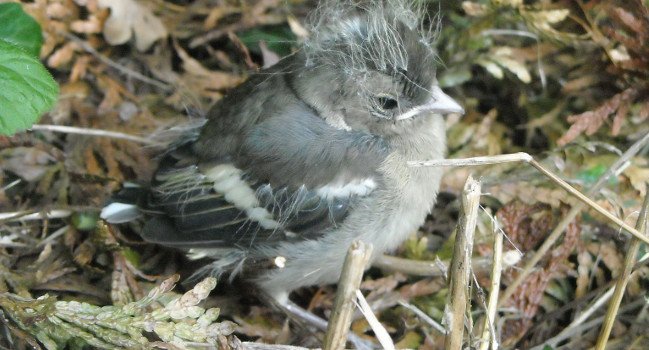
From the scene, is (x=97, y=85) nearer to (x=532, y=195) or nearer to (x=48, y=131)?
(x=48, y=131)

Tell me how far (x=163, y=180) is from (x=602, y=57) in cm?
156

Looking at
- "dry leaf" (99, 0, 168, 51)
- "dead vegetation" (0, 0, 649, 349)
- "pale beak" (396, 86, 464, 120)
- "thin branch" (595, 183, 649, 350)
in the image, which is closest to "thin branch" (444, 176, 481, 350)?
"dead vegetation" (0, 0, 649, 349)

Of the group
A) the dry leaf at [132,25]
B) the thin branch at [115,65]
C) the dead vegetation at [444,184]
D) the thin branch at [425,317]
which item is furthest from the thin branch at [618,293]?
the dry leaf at [132,25]

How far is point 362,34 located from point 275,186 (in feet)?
1.63

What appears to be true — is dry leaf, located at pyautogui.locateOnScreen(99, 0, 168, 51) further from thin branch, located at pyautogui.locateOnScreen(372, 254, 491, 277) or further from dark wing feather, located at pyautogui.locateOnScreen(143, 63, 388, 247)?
thin branch, located at pyautogui.locateOnScreen(372, 254, 491, 277)

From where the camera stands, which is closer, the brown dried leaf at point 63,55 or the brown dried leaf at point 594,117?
the brown dried leaf at point 594,117

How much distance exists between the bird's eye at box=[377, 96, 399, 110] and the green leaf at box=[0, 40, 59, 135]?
86 cm

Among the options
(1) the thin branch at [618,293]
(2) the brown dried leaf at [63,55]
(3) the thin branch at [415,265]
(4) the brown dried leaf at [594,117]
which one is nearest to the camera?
(1) the thin branch at [618,293]

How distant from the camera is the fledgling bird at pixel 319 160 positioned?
214 cm

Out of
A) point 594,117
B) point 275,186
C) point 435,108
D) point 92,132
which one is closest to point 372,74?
point 435,108

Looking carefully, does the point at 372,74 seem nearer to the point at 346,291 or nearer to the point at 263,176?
the point at 263,176

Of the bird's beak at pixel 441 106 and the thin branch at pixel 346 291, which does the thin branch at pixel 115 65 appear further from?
the thin branch at pixel 346 291

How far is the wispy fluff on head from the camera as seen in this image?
7.00 feet

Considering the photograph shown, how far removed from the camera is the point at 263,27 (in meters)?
2.98
